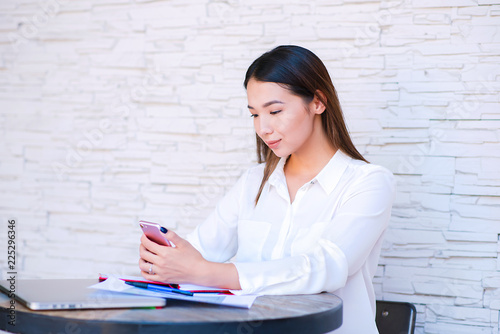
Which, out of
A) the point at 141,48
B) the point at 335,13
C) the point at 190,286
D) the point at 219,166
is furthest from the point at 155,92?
the point at 190,286

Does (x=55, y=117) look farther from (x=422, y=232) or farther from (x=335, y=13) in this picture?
(x=422, y=232)

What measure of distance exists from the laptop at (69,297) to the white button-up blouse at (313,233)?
11.0 inches

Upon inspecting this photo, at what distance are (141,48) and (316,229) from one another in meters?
1.27

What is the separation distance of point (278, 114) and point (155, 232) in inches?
22.0

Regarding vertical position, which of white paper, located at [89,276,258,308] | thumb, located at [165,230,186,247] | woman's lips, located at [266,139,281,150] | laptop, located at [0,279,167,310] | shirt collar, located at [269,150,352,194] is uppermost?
woman's lips, located at [266,139,281,150]

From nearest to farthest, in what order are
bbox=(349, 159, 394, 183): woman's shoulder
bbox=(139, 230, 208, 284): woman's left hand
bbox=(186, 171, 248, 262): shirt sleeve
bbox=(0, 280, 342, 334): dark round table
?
bbox=(0, 280, 342, 334): dark round table
bbox=(139, 230, 208, 284): woman's left hand
bbox=(349, 159, 394, 183): woman's shoulder
bbox=(186, 171, 248, 262): shirt sleeve

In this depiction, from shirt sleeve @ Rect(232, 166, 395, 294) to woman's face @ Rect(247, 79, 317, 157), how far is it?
24cm

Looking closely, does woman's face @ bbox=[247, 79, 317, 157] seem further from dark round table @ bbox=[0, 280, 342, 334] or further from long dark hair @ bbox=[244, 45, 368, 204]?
dark round table @ bbox=[0, 280, 342, 334]

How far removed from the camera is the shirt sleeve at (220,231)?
1861mm

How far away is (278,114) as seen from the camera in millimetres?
1671

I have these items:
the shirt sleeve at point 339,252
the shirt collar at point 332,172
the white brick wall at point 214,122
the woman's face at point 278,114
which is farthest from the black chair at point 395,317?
the woman's face at point 278,114

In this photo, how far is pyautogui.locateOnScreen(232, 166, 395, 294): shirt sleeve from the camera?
1.30m

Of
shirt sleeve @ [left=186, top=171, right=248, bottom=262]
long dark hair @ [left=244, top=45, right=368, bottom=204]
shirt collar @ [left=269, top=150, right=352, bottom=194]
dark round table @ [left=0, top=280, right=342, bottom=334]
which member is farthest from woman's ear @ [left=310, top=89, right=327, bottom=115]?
dark round table @ [left=0, top=280, right=342, bottom=334]

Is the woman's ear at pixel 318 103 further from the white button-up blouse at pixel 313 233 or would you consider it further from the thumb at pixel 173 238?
the thumb at pixel 173 238
